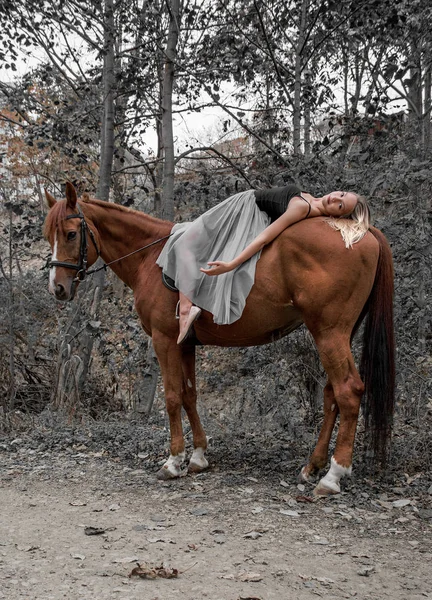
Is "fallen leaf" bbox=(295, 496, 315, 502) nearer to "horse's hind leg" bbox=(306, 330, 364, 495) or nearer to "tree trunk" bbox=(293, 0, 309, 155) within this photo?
"horse's hind leg" bbox=(306, 330, 364, 495)

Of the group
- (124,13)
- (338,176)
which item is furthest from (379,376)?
(124,13)

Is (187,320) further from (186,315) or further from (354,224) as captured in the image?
(354,224)

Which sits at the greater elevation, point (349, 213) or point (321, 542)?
point (349, 213)

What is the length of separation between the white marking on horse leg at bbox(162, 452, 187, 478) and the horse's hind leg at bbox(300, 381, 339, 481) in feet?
3.43

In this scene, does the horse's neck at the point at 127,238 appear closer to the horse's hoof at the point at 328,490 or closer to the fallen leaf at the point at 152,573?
the horse's hoof at the point at 328,490

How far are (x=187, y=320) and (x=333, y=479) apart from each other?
1.67 meters

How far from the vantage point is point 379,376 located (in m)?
4.62

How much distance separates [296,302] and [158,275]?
133cm

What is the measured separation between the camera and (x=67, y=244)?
5.04 metres

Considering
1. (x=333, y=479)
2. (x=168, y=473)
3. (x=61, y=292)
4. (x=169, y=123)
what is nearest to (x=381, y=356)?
(x=333, y=479)

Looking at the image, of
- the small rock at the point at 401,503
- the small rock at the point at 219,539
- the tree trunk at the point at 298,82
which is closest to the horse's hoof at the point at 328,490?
the small rock at the point at 401,503

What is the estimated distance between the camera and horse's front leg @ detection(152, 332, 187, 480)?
5.08 m

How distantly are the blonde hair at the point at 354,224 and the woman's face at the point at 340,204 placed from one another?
0.04 metres

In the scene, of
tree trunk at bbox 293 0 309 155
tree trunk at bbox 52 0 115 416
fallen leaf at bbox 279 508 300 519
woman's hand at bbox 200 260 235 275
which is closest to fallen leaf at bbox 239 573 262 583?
fallen leaf at bbox 279 508 300 519
